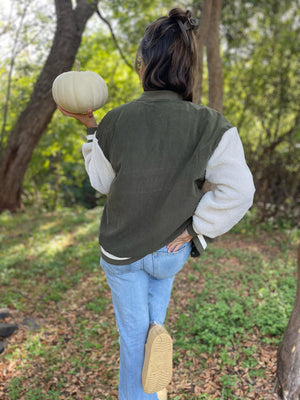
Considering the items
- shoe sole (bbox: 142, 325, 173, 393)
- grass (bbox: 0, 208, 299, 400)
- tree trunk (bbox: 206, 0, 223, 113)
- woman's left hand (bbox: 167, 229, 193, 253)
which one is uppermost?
tree trunk (bbox: 206, 0, 223, 113)

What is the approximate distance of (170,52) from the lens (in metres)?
1.36

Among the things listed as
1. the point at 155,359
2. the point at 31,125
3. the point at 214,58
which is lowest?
the point at 155,359

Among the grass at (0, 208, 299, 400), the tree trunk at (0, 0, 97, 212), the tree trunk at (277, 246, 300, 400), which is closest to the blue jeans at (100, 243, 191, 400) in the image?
the grass at (0, 208, 299, 400)

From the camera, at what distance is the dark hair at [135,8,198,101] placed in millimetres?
1371

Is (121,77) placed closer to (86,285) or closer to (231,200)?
(86,285)

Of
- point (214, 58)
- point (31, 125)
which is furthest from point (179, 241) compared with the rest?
point (31, 125)

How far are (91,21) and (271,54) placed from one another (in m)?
3.44

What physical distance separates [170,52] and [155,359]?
1.31 m

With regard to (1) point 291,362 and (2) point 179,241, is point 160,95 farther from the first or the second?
(1) point 291,362

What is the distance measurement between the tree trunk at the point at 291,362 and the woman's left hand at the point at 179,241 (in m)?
1.07

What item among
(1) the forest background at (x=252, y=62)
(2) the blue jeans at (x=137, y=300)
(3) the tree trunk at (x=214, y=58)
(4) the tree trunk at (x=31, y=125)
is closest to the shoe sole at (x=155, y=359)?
(2) the blue jeans at (x=137, y=300)

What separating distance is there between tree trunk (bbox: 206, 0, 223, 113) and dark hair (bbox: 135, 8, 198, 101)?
3.41 meters

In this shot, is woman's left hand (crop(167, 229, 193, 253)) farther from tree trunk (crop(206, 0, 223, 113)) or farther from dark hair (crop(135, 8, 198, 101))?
tree trunk (crop(206, 0, 223, 113))

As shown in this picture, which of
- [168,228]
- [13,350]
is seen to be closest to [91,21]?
[13,350]
